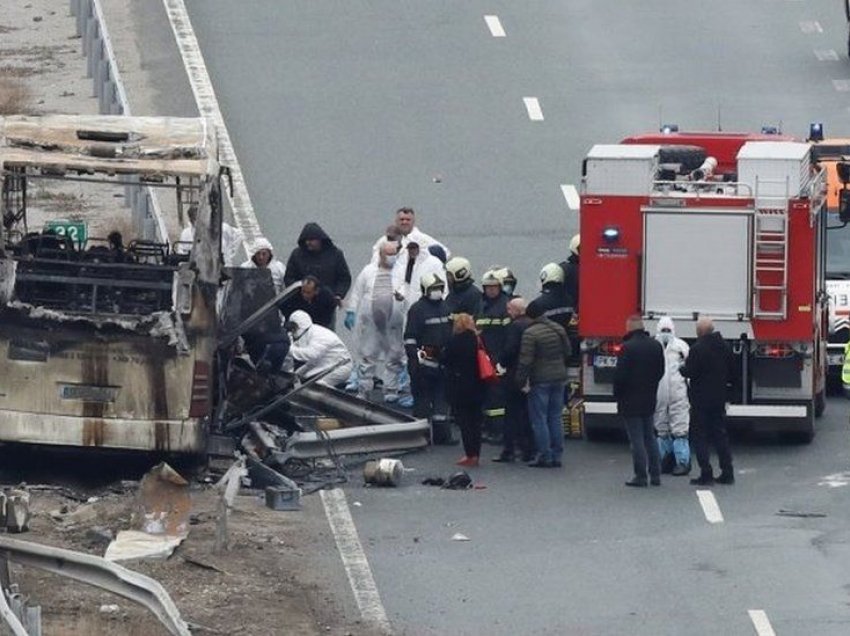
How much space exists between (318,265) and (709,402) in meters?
4.70

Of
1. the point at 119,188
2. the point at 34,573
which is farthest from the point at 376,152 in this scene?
the point at 34,573

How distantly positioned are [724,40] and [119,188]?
10.1 meters

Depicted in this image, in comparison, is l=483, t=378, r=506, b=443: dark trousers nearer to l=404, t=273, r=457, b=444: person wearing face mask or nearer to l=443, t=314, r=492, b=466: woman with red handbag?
l=404, t=273, r=457, b=444: person wearing face mask

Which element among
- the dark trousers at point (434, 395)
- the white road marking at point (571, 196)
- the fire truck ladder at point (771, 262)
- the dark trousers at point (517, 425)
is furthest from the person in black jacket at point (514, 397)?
the white road marking at point (571, 196)

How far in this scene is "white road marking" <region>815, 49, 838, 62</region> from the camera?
133 feet

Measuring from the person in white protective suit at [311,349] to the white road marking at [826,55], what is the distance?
16.8 m

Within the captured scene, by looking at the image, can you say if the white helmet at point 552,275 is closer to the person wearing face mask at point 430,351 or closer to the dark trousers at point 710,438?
the person wearing face mask at point 430,351

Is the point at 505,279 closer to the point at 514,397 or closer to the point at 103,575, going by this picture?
the point at 514,397

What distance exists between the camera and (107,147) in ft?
75.5

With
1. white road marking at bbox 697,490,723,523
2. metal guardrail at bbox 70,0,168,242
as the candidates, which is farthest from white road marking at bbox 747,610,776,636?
metal guardrail at bbox 70,0,168,242

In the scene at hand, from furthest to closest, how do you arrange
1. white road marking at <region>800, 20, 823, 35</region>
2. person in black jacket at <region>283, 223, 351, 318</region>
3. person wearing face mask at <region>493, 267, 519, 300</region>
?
white road marking at <region>800, 20, 823, 35</region> < person in black jacket at <region>283, 223, 351, 318</region> < person wearing face mask at <region>493, 267, 519, 300</region>

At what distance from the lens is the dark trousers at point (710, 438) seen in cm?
2366

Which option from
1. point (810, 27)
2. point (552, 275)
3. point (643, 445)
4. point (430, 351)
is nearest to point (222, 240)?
point (430, 351)

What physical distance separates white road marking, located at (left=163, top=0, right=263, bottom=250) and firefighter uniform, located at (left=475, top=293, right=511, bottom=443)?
18.7 feet
